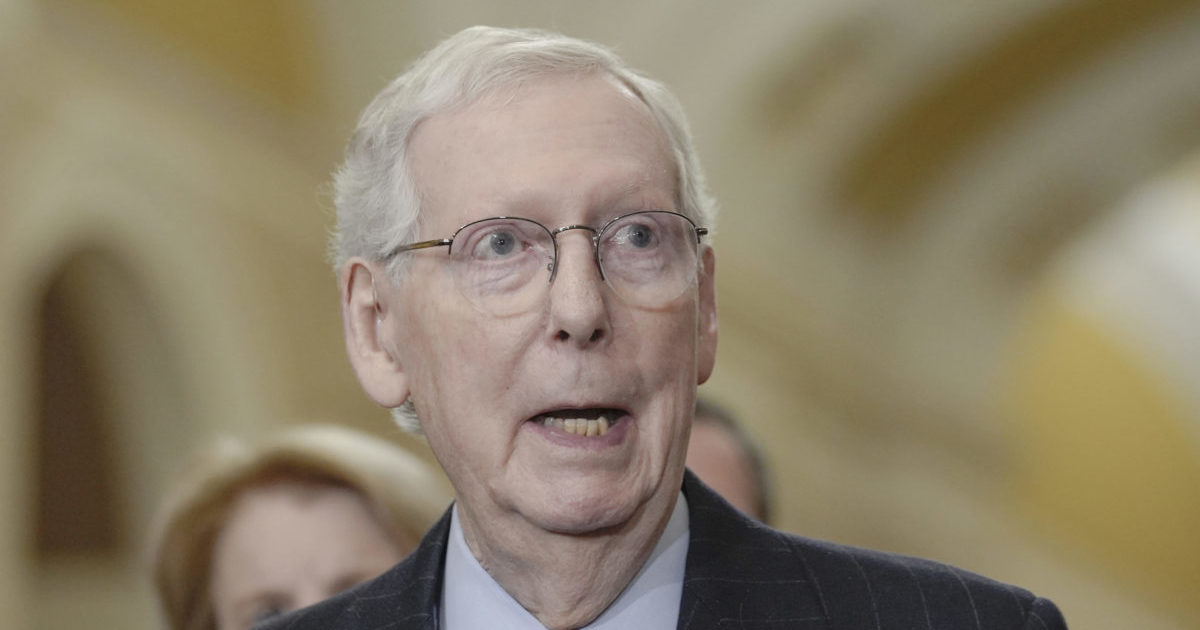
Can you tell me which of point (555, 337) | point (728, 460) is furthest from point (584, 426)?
point (728, 460)

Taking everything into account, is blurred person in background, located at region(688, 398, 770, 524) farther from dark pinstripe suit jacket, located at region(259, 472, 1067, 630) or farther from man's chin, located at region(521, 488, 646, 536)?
man's chin, located at region(521, 488, 646, 536)

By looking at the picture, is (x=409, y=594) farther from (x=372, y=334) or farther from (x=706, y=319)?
(x=706, y=319)

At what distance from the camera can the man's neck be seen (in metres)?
1.80

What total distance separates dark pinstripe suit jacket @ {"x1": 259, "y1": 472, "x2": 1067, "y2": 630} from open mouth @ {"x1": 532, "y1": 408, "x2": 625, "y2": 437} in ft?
0.76

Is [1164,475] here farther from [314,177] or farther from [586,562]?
[586,562]

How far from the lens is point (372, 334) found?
2020mm

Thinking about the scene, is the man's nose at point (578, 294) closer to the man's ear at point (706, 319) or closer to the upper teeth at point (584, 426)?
the upper teeth at point (584, 426)

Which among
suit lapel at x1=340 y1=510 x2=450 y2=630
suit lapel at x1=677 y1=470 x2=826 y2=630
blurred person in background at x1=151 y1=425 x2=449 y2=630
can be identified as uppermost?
suit lapel at x1=677 y1=470 x2=826 y2=630

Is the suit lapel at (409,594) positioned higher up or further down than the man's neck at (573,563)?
further down

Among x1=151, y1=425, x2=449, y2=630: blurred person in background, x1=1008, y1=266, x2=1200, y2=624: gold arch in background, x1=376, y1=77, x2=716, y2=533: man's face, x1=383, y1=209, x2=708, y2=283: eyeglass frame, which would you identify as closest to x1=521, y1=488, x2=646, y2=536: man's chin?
x1=376, y1=77, x2=716, y2=533: man's face

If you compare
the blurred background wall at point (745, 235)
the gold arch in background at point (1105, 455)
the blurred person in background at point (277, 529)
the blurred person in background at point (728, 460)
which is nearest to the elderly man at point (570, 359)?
the blurred person in background at point (277, 529)

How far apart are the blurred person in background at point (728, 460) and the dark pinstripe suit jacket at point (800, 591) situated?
108cm

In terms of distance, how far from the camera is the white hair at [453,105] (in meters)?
1.88

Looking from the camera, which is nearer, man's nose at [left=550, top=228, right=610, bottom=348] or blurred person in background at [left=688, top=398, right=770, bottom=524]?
man's nose at [left=550, top=228, right=610, bottom=348]
